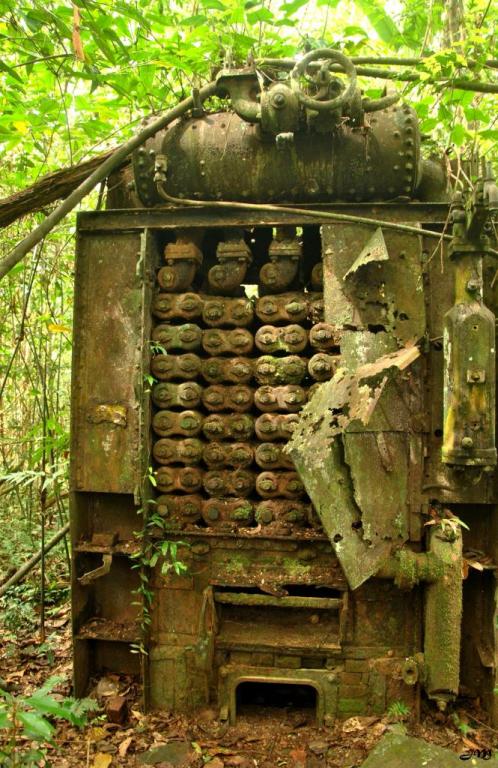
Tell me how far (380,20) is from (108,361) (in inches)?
154

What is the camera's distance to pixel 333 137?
3.71 meters

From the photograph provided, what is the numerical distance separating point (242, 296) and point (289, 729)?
300 cm

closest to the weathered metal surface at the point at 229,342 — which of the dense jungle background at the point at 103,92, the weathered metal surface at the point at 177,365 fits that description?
the weathered metal surface at the point at 177,365

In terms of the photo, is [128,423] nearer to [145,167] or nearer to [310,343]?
[310,343]

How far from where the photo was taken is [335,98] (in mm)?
3449

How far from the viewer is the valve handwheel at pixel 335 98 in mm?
3402

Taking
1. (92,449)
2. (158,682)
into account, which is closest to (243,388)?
(92,449)

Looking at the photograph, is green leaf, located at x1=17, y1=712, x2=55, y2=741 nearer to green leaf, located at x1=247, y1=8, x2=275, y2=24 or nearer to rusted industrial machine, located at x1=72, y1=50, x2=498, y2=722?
rusted industrial machine, located at x1=72, y1=50, x2=498, y2=722

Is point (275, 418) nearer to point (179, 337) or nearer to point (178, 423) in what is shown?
point (178, 423)

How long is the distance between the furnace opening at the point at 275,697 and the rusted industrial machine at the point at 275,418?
38 mm

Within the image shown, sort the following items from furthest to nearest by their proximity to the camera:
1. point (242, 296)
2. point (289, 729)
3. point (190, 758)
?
1. point (242, 296)
2. point (289, 729)
3. point (190, 758)

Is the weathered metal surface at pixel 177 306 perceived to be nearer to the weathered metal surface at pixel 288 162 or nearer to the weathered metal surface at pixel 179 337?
the weathered metal surface at pixel 179 337

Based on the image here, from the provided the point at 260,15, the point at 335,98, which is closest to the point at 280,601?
the point at 335,98

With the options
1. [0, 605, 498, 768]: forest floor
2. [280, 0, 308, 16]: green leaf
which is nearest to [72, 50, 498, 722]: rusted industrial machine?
[0, 605, 498, 768]: forest floor
